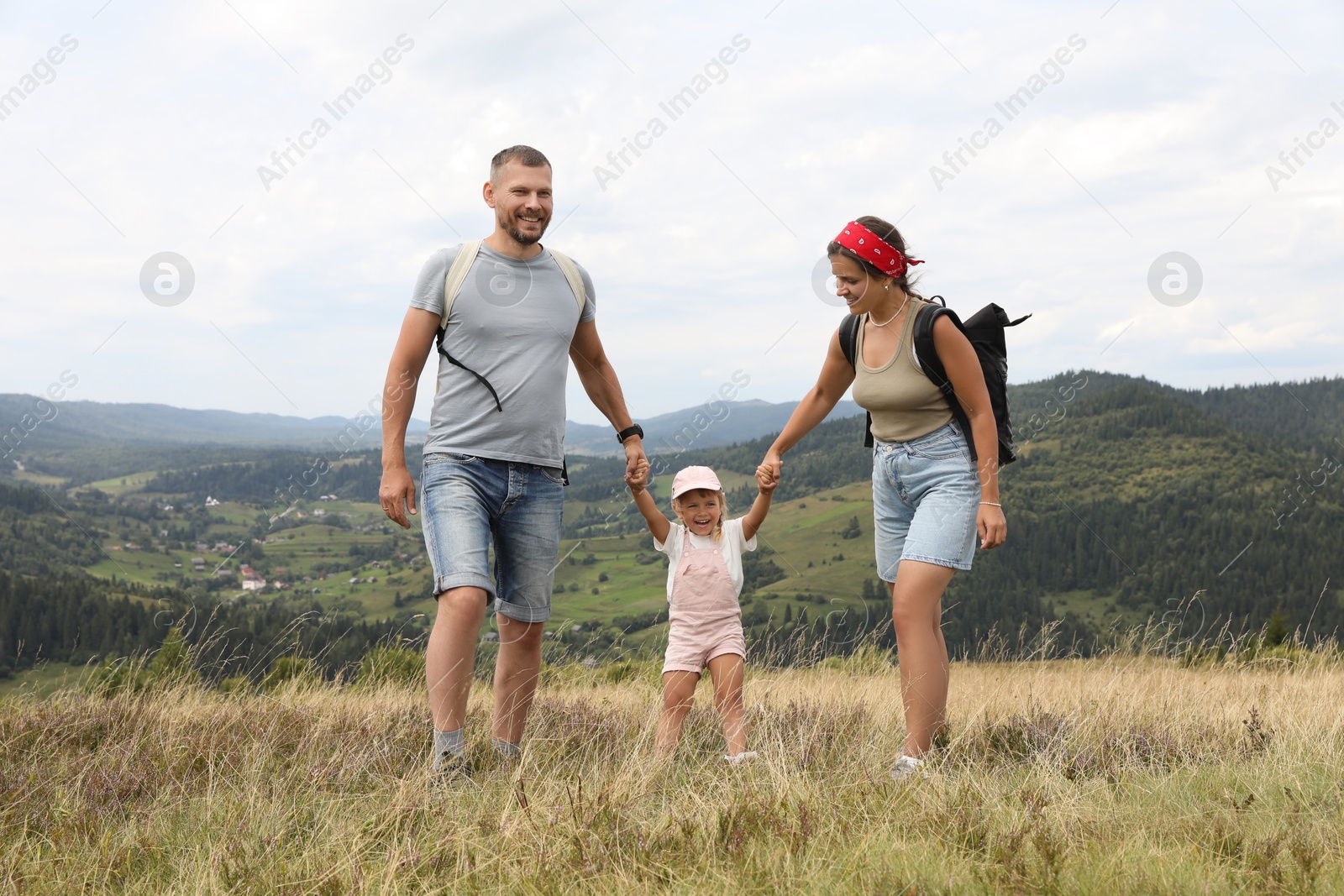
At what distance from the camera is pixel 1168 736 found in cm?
388

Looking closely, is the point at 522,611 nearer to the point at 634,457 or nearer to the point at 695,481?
the point at 634,457

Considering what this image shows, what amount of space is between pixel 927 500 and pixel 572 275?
183 cm

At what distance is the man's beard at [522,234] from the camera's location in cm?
364

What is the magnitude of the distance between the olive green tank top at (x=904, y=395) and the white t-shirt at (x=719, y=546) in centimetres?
86

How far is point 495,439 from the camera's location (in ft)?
11.8

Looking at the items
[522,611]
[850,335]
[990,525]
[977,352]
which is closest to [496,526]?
[522,611]

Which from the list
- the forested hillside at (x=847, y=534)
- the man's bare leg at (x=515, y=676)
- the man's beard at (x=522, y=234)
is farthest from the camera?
the forested hillside at (x=847, y=534)

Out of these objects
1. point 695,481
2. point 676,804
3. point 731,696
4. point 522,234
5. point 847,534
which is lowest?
point 847,534

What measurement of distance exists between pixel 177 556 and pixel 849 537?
89625 millimetres

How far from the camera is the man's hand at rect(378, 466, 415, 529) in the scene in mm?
3379

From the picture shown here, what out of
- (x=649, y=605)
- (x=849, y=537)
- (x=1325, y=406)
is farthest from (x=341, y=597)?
(x=1325, y=406)

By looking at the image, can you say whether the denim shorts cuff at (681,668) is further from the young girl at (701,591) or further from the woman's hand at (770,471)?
the woman's hand at (770,471)

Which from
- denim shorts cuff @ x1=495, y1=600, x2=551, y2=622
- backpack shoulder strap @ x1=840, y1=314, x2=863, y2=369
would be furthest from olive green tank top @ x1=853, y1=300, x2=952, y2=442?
denim shorts cuff @ x1=495, y1=600, x2=551, y2=622

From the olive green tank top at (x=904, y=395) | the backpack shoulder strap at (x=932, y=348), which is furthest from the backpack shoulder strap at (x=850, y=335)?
the backpack shoulder strap at (x=932, y=348)
